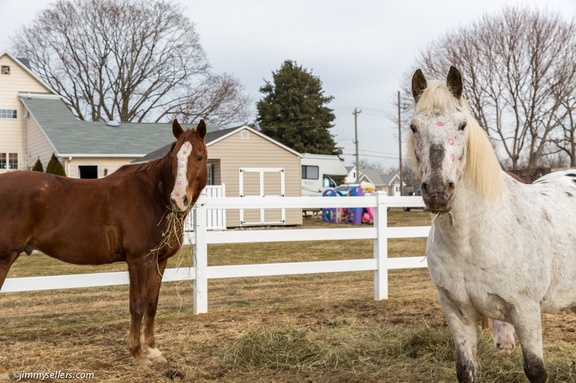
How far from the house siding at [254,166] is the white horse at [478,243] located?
17.7 metres

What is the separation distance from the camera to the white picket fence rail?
6.21m

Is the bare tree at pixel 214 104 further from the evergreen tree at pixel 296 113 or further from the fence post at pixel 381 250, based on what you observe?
the fence post at pixel 381 250

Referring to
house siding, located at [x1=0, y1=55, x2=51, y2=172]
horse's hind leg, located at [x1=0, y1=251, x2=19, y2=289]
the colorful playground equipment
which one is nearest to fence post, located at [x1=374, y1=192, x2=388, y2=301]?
horse's hind leg, located at [x1=0, y1=251, x2=19, y2=289]

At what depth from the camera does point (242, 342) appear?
4.98 m

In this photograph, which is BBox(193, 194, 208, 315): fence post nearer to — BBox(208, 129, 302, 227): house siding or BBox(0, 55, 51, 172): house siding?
BBox(208, 129, 302, 227): house siding

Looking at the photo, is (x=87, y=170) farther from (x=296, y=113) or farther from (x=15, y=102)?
(x=296, y=113)

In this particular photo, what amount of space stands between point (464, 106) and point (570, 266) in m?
1.34

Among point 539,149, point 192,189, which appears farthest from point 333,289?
point 539,149

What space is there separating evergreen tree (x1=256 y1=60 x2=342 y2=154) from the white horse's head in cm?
3913

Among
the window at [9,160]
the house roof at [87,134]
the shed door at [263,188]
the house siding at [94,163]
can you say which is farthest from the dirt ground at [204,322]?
the window at [9,160]

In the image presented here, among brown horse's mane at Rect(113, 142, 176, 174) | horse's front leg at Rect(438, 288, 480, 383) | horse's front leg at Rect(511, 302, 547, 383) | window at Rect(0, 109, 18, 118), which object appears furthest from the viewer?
window at Rect(0, 109, 18, 118)

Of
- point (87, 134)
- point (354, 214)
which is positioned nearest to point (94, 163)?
point (87, 134)

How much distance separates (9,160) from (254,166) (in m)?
14.6

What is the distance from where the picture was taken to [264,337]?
16.4 feet
